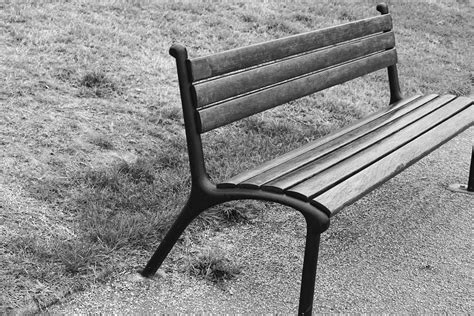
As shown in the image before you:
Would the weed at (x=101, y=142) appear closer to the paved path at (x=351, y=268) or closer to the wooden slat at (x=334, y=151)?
the paved path at (x=351, y=268)

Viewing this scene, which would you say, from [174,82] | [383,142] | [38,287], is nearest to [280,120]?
[174,82]

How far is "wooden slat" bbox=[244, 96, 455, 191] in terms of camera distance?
8.33 feet

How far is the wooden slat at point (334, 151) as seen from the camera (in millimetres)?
2539

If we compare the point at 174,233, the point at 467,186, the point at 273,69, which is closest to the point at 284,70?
the point at 273,69

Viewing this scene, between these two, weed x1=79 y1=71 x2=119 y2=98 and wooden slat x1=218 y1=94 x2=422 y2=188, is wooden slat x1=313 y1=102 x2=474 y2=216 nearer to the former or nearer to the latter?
wooden slat x1=218 y1=94 x2=422 y2=188

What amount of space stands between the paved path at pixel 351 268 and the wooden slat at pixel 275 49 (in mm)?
819

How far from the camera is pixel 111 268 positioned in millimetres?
2764

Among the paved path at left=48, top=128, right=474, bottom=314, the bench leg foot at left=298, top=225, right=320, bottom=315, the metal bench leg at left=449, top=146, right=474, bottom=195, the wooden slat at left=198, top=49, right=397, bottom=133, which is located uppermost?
the wooden slat at left=198, top=49, right=397, bottom=133

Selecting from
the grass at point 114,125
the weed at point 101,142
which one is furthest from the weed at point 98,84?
the weed at point 101,142

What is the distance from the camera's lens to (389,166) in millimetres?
2811

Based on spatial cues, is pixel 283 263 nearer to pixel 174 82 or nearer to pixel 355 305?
pixel 355 305

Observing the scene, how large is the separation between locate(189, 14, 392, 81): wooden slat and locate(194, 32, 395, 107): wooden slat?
0.11ft

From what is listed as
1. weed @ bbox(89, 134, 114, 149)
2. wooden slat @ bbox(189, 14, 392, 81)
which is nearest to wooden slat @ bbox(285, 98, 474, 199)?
wooden slat @ bbox(189, 14, 392, 81)

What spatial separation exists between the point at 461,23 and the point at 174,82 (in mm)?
5054
